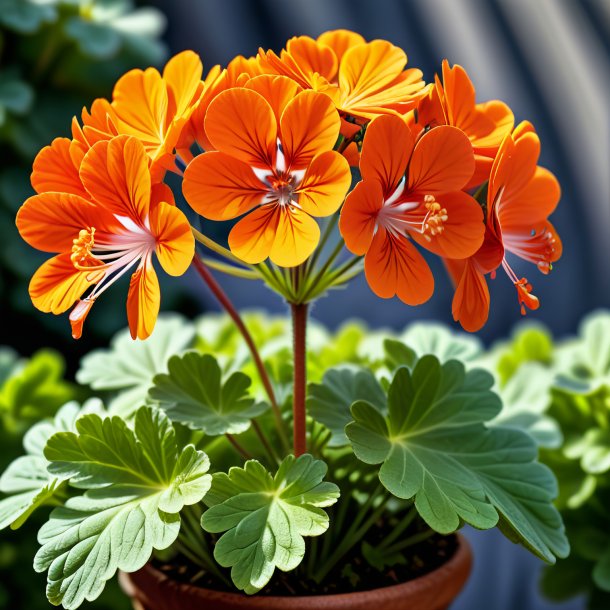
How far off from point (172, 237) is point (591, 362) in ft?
2.05

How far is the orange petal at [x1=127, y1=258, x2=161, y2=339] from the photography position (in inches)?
21.7

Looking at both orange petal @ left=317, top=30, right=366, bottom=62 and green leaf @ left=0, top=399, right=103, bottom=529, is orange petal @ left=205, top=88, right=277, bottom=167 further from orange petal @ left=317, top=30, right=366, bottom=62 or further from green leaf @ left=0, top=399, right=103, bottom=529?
green leaf @ left=0, top=399, right=103, bottom=529

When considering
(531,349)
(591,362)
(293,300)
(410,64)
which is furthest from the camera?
(410,64)

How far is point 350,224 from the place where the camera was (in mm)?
542

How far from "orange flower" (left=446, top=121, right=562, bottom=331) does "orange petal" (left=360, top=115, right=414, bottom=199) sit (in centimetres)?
7

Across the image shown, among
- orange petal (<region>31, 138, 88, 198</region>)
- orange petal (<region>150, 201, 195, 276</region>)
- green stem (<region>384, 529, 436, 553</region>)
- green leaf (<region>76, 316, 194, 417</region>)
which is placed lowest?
green stem (<region>384, 529, 436, 553</region>)

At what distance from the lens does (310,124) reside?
1.80ft

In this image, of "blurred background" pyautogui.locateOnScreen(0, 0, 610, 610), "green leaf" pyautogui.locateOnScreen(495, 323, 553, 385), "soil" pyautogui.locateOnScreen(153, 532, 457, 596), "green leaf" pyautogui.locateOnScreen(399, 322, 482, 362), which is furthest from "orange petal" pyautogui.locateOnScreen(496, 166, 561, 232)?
"blurred background" pyautogui.locateOnScreen(0, 0, 610, 610)

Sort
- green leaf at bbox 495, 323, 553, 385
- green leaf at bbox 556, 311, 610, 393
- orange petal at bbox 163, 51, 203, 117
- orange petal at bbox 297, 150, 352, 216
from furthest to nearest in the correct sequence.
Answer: green leaf at bbox 495, 323, 553, 385 < green leaf at bbox 556, 311, 610, 393 < orange petal at bbox 163, 51, 203, 117 < orange petal at bbox 297, 150, 352, 216

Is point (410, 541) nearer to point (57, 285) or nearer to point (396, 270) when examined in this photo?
point (396, 270)

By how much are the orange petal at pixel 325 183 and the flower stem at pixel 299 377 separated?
0.13m

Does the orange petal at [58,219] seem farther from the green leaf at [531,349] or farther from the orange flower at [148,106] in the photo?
the green leaf at [531,349]

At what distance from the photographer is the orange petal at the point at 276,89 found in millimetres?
564

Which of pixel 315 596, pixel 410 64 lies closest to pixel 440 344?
pixel 315 596
